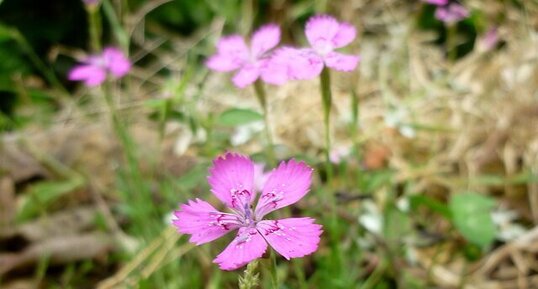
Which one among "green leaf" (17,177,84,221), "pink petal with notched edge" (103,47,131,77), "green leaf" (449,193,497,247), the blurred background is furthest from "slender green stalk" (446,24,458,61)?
"green leaf" (17,177,84,221)

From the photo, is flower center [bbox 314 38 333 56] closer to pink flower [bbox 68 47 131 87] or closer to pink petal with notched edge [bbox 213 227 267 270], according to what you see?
pink petal with notched edge [bbox 213 227 267 270]

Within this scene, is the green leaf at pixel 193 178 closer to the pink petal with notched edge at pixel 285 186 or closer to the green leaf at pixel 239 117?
the green leaf at pixel 239 117

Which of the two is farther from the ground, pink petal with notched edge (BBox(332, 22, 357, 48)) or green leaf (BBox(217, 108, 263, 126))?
pink petal with notched edge (BBox(332, 22, 357, 48))

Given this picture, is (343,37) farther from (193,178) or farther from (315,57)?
(193,178)

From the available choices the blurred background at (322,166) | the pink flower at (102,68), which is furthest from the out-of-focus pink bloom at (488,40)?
the pink flower at (102,68)

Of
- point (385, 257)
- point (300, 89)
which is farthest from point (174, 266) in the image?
point (300, 89)

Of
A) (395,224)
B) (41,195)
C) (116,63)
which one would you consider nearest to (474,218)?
(395,224)
